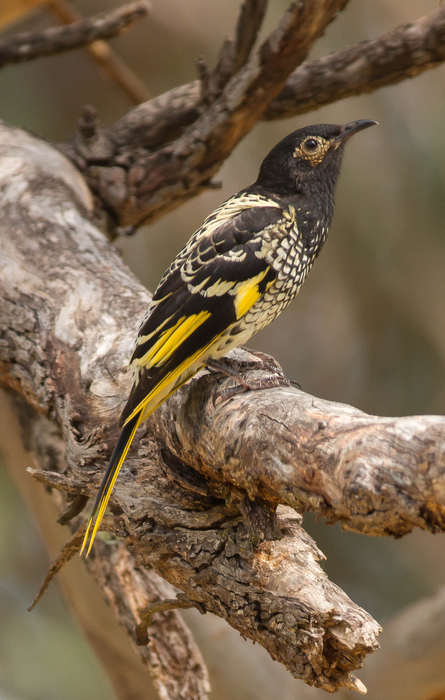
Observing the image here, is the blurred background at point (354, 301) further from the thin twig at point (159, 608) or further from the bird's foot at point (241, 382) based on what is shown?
the bird's foot at point (241, 382)

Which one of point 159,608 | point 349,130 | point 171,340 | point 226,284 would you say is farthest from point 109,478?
point 349,130

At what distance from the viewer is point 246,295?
209 centimetres

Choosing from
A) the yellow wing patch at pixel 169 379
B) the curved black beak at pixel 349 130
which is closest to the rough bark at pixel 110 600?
the yellow wing patch at pixel 169 379

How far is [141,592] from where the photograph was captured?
8.86 ft

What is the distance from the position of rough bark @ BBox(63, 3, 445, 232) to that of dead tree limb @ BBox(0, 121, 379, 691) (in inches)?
14.9

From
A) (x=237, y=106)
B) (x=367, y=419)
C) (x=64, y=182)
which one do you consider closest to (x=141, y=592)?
(x=367, y=419)

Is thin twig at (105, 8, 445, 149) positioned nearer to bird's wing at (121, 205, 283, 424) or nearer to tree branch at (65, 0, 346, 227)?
tree branch at (65, 0, 346, 227)

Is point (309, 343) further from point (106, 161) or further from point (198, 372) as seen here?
point (198, 372)

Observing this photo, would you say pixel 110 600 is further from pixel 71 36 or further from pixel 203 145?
pixel 71 36

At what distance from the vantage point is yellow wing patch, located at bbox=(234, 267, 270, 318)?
2.06 m

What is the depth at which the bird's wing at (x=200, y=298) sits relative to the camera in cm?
192

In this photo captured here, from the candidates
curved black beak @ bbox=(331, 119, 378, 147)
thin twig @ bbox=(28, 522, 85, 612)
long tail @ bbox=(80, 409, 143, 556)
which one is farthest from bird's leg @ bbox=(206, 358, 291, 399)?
curved black beak @ bbox=(331, 119, 378, 147)

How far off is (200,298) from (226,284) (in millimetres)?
99

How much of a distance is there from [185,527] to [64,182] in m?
2.26
